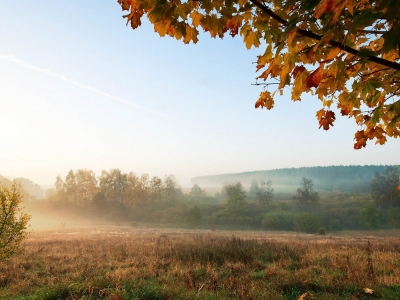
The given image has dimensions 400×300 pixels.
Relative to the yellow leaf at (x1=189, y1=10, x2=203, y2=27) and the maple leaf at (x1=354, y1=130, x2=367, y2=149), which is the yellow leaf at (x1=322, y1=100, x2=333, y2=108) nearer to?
the maple leaf at (x1=354, y1=130, x2=367, y2=149)

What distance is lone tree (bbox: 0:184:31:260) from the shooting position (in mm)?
6758

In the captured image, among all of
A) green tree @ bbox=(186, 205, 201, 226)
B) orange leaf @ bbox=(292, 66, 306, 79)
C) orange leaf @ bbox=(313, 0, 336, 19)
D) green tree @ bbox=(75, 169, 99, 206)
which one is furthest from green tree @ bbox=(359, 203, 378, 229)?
green tree @ bbox=(75, 169, 99, 206)

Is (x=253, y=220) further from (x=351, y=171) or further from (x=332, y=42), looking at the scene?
(x=351, y=171)

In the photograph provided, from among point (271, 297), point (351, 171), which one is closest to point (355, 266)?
point (271, 297)

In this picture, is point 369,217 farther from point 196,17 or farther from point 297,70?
point 196,17

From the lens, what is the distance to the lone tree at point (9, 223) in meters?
6.76

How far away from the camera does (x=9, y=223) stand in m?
6.88

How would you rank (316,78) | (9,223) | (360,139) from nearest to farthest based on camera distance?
1. (316,78)
2. (360,139)
3. (9,223)

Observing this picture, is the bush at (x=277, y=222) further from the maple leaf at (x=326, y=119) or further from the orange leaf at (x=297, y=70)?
the orange leaf at (x=297, y=70)

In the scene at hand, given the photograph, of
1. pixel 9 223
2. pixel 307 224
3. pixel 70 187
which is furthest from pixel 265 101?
pixel 70 187

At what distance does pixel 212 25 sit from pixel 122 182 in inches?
2891

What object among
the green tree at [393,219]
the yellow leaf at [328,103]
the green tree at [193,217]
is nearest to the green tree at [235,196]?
the green tree at [193,217]

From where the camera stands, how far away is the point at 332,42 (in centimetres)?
159

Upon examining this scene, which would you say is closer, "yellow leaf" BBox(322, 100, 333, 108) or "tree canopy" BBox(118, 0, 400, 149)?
"tree canopy" BBox(118, 0, 400, 149)
